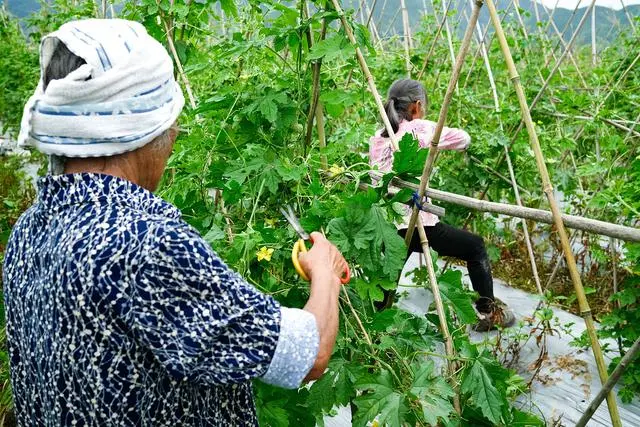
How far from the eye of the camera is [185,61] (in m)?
2.42

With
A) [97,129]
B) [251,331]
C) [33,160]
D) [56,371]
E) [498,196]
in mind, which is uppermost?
[97,129]

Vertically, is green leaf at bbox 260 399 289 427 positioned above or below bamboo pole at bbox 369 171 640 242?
below

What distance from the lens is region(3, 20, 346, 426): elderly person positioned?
792mm

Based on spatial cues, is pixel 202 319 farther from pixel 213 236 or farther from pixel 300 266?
pixel 213 236

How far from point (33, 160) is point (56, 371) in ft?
19.8

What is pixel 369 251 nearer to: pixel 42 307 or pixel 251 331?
pixel 251 331

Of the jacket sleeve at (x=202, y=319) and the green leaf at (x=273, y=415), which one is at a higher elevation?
the jacket sleeve at (x=202, y=319)

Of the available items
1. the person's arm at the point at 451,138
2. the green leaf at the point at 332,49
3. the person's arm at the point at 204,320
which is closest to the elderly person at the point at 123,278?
the person's arm at the point at 204,320

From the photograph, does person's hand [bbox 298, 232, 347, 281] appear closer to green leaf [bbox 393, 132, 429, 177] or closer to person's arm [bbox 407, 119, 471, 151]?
green leaf [bbox 393, 132, 429, 177]

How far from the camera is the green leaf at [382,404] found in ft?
4.02

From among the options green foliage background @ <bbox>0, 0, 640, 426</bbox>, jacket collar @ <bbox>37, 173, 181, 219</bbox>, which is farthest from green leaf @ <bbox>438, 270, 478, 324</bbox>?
jacket collar @ <bbox>37, 173, 181, 219</bbox>

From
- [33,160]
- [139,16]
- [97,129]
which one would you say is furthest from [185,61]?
[33,160]

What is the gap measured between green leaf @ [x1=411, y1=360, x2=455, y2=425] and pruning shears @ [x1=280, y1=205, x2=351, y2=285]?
0.28 m

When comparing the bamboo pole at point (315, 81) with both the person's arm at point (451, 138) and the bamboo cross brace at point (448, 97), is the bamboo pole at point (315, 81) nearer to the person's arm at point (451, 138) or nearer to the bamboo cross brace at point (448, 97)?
the bamboo cross brace at point (448, 97)
